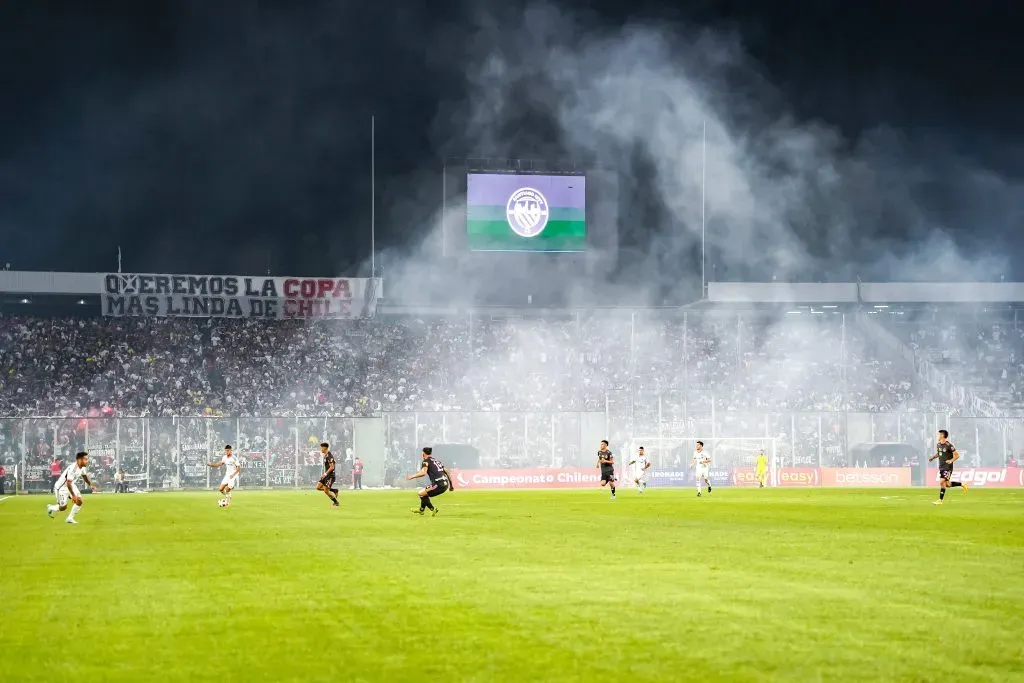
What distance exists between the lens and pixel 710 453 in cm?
6550

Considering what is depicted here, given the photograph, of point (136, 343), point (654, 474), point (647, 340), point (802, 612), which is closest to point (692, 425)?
point (654, 474)

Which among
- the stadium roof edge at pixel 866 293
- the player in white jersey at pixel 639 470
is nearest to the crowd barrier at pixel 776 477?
the player in white jersey at pixel 639 470

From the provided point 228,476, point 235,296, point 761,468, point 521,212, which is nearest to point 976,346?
point 761,468

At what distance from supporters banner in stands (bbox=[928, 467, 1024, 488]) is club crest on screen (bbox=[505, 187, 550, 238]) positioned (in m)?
24.6

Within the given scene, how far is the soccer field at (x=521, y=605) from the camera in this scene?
8422 millimetres

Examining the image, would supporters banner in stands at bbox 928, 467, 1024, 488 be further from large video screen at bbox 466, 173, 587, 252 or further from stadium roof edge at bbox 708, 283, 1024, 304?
large video screen at bbox 466, 173, 587, 252

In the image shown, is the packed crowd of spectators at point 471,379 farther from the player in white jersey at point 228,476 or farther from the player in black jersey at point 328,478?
the player in black jersey at point 328,478

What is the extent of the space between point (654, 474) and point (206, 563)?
160 feet

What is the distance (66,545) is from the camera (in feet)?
69.8

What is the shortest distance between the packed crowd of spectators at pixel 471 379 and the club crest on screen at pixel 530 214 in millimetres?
9797

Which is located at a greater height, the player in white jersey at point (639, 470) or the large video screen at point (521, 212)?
the large video screen at point (521, 212)

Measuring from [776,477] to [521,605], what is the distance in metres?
53.9

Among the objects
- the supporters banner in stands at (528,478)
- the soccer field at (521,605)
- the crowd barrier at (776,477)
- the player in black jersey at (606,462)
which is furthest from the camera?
the crowd barrier at (776,477)

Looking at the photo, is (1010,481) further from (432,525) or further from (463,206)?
(432,525)
